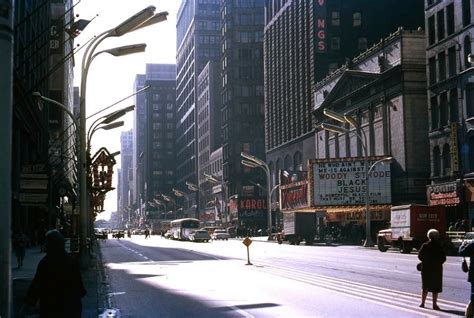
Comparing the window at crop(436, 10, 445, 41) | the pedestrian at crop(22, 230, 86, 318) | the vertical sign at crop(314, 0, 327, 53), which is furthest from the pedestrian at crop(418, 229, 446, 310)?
the vertical sign at crop(314, 0, 327, 53)

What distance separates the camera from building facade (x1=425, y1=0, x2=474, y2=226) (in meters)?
54.9

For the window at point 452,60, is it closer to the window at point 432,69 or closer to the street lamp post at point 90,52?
the window at point 432,69

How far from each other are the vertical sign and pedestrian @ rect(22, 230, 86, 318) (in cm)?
8980

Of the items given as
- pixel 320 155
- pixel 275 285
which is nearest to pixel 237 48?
pixel 320 155

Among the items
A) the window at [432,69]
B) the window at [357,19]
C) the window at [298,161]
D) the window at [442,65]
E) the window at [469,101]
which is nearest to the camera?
the window at [469,101]

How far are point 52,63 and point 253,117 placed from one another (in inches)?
3405

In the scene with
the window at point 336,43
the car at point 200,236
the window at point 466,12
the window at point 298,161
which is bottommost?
the car at point 200,236

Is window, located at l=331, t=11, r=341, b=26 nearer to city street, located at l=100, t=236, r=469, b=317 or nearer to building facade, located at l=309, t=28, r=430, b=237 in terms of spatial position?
building facade, located at l=309, t=28, r=430, b=237

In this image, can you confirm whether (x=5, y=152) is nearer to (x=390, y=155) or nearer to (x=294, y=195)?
(x=390, y=155)

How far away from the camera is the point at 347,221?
237ft

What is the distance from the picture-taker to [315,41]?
95312 millimetres

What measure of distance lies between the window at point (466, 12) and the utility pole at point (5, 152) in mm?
54229

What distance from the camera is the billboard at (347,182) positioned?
224ft

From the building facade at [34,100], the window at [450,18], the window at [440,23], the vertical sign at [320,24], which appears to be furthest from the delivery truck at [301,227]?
the vertical sign at [320,24]
